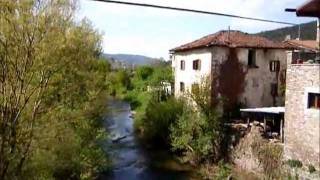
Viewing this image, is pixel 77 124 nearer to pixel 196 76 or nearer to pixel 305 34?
pixel 196 76

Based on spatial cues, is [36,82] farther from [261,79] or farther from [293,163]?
[261,79]

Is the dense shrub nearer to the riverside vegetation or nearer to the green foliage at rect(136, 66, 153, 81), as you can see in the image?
the riverside vegetation

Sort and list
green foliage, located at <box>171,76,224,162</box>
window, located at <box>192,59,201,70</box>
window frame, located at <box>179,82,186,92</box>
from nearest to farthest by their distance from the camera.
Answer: green foliage, located at <box>171,76,224,162</box> → window, located at <box>192,59,201,70</box> → window frame, located at <box>179,82,186,92</box>

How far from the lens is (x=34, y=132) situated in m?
14.3

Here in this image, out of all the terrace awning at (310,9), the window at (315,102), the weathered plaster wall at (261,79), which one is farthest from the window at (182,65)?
the terrace awning at (310,9)

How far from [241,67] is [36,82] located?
1485 cm

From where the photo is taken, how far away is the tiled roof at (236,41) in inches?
1024

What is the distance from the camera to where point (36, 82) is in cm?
1433

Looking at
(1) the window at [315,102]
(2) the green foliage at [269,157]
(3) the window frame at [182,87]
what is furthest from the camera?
(3) the window frame at [182,87]

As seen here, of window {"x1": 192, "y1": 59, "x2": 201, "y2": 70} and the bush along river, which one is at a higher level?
→ window {"x1": 192, "y1": 59, "x2": 201, "y2": 70}

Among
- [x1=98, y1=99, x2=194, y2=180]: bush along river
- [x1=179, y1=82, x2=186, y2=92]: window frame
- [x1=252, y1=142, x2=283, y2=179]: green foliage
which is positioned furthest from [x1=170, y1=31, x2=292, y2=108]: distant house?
[x1=252, y1=142, x2=283, y2=179]: green foliage

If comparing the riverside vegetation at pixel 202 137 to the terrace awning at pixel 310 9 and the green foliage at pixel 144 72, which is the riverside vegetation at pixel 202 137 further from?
the green foliage at pixel 144 72

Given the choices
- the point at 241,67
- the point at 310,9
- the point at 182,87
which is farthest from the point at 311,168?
the point at 182,87

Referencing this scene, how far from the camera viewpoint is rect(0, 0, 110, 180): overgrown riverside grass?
1322cm
